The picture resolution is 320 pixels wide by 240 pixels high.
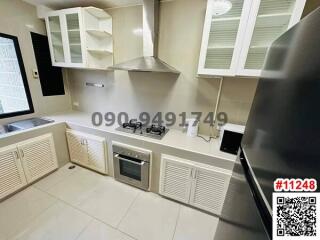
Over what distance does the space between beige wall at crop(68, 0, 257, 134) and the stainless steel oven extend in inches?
27.2

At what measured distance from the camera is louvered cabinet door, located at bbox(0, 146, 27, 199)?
163 cm

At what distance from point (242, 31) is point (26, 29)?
285 cm

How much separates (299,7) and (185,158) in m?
1.63

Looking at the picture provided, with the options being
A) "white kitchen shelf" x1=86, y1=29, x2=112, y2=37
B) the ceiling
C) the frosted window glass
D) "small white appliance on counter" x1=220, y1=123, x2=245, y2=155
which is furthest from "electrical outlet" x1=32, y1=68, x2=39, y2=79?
"small white appliance on counter" x1=220, y1=123, x2=245, y2=155

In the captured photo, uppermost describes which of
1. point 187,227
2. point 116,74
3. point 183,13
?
point 183,13

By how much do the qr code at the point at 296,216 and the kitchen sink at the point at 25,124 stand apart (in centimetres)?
264

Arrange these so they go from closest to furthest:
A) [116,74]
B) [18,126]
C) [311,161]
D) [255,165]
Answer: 1. [311,161]
2. [255,165]
3. [18,126]
4. [116,74]

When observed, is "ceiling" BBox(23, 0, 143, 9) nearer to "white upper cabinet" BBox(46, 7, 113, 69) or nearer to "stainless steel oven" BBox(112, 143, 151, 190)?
"white upper cabinet" BBox(46, 7, 113, 69)

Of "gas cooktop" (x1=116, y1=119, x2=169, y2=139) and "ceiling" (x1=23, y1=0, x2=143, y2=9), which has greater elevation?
"ceiling" (x1=23, y1=0, x2=143, y2=9)

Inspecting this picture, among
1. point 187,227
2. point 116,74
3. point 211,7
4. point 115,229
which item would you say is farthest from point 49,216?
point 211,7

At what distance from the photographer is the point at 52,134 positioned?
2.10m

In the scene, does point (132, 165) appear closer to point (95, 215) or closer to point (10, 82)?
point (95, 215)

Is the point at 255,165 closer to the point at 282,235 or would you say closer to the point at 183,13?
the point at 282,235

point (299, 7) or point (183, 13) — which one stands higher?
point (183, 13)
